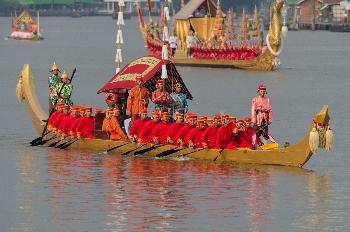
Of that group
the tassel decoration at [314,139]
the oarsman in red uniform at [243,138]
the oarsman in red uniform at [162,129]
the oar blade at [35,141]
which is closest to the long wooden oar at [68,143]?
the oar blade at [35,141]

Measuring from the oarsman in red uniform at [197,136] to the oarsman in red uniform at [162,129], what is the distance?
86cm

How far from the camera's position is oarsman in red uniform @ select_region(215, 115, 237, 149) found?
48.7m

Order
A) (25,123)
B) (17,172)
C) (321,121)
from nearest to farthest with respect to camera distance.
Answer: (321,121)
(17,172)
(25,123)

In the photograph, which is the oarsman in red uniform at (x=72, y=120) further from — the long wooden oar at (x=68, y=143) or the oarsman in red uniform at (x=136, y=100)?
the oarsman in red uniform at (x=136, y=100)

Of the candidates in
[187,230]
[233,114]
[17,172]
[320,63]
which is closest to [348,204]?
[187,230]

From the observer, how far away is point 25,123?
6819 cm

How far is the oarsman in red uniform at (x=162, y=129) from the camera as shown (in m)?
50.3

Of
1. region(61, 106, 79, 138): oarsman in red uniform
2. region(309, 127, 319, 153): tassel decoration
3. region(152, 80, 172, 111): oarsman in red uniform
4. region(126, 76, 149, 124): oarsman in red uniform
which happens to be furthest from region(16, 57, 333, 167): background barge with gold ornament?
region(152, 80, 172, 111): oarsman in red uniform

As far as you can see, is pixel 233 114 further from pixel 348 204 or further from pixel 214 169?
pixel 348 204

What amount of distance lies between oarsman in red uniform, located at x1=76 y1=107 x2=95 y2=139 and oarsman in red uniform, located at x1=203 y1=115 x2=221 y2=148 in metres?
5.15

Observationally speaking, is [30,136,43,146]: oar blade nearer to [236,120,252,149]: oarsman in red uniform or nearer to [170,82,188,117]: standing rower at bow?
[170,82,188,117]: standing rower at bow

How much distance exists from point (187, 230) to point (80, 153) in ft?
48.0

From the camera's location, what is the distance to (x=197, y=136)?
1949 inches

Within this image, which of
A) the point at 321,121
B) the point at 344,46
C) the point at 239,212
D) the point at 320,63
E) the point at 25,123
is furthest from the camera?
the point at 344,46
